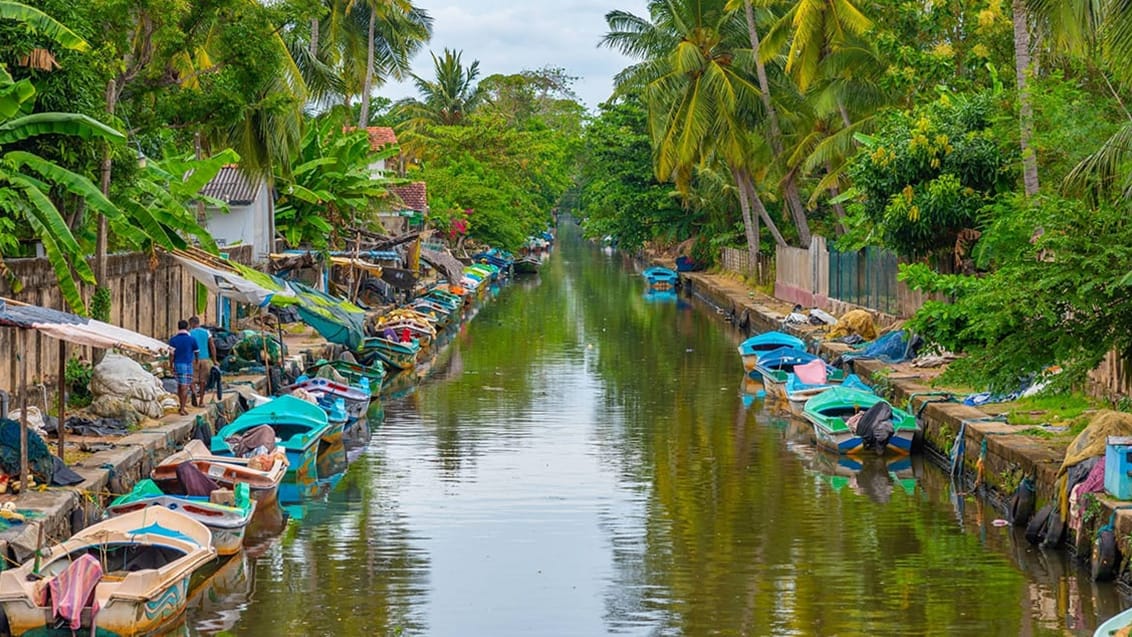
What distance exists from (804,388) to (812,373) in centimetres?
92

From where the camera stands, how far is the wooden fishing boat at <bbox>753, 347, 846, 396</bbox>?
108ft

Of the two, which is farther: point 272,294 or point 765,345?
point 765,345

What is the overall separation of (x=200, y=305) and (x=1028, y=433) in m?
17.4

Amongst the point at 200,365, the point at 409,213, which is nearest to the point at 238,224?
the point at 200,365

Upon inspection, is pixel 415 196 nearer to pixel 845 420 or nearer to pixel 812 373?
pixel 812 373

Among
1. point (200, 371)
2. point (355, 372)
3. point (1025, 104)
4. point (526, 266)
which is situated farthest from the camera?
point (526, 266)

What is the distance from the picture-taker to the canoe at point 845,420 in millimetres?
26062

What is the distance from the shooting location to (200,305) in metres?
31.9

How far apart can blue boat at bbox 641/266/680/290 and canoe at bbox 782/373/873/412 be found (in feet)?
146

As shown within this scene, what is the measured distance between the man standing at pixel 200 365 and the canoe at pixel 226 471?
4638 millimetres

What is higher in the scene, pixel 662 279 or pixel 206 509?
pixel 662 279

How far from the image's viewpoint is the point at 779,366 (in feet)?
113

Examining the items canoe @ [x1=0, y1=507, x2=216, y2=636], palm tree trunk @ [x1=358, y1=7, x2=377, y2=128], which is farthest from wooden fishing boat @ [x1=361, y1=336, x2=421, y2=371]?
palm tree trunk @ [x1=358, y1=7, x2=377, y2=128]

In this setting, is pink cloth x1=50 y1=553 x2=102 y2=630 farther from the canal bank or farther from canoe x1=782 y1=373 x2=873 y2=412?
canoe x1=782 y1=373 x2=873 y2=412
